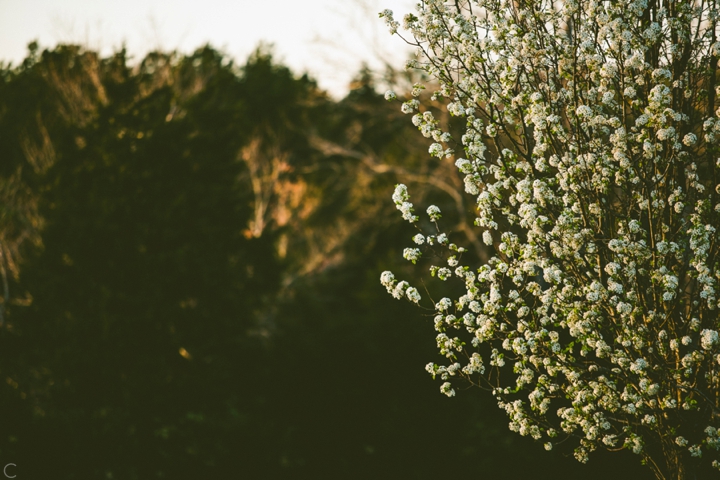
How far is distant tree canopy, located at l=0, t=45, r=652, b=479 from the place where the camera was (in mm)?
8422

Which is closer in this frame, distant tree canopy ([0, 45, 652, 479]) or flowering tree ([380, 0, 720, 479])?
flowering tree ([380, 0, 720, 479])

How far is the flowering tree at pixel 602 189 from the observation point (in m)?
3.02

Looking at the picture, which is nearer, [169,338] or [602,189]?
[602,189]

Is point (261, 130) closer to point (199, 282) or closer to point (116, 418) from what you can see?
point (199, 282)

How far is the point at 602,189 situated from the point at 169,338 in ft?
25.2

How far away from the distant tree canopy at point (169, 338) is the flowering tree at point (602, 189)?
539cm

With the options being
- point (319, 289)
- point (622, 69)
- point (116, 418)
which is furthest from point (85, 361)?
point (319, 289)

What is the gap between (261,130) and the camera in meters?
18.6

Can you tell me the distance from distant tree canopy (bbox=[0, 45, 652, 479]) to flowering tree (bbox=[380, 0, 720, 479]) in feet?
17.7

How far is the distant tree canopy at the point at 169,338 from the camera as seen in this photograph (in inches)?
332

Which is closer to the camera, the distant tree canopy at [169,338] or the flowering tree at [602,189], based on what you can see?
the flowering tree at [602,189]

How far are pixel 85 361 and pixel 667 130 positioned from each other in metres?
8.19

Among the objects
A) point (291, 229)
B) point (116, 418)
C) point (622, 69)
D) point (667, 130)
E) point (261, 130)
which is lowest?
point (116, 418)

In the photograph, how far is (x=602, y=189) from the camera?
10.1ft
